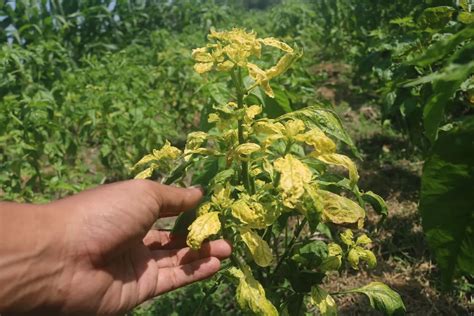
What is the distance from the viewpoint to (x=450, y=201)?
3.82 ft

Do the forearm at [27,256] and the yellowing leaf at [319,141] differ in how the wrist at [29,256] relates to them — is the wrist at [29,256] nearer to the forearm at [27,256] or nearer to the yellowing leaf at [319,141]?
the forearm at [27,256]

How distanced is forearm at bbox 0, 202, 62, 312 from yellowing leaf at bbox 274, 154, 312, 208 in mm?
734

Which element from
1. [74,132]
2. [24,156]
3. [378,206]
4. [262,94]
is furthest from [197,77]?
[378,206]

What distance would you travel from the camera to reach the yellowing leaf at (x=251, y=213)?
129 centimetres

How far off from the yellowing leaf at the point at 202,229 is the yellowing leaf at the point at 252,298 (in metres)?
0.17

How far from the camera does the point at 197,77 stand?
190 inches

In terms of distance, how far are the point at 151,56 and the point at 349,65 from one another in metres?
2.85

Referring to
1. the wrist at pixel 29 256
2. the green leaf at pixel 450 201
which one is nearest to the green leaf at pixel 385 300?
the green leaf at pixel 450 201

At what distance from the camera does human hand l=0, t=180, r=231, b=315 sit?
151 centimetres

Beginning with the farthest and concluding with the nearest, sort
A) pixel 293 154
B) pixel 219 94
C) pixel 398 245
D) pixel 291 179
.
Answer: pixel 398 245, pixel 219 94, pixel 293 154, pixel 291 179

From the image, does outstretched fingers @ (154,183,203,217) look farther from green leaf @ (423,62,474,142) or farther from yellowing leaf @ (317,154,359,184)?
green leaf @ (423,62,474,142)

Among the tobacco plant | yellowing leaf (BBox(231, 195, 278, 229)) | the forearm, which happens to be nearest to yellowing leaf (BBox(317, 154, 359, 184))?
the tobacco plant

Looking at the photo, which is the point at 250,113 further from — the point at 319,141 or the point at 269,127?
the point at 319,141

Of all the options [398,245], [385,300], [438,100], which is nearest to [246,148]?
[438,100]
